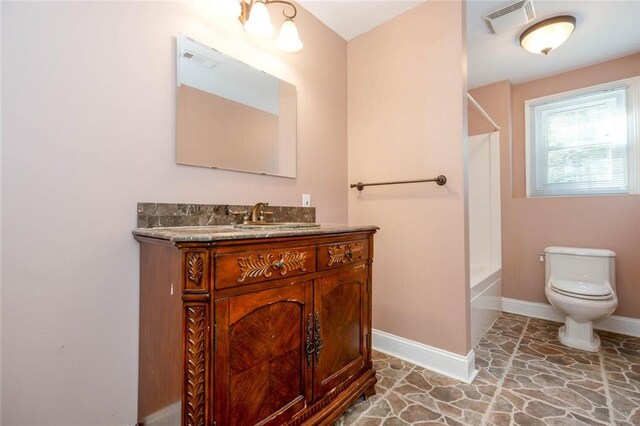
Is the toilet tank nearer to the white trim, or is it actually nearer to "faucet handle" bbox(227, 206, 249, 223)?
the white trim

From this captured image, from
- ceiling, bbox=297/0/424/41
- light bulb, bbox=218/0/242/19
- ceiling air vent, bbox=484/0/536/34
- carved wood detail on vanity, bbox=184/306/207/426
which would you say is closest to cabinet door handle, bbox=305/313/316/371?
Result: carved wood detail on vanity, bbox=184/306/207/426

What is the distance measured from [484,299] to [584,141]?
178 cm

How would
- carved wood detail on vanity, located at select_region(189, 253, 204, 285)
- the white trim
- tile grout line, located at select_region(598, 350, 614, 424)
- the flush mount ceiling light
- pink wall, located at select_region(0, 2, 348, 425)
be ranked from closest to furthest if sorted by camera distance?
carved wood detail on vanity, located at select_region(189, 253, 204, 285) → pink wall, located at select_region(0, 2, 348, 425) → tile grout line, located at select_region(598, 350, 614, 424) → the white trim → the flush mount ceiling light

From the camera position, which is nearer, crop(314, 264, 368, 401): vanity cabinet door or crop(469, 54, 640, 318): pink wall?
crop(314, 264, 368, 401): vanity cabinet door

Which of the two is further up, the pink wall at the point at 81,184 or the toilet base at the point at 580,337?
the pink wall at the point at 81,184

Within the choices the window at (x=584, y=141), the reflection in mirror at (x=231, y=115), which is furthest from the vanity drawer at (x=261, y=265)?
the window at (x=584, y=141)

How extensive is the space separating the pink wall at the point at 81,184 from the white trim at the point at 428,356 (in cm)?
151

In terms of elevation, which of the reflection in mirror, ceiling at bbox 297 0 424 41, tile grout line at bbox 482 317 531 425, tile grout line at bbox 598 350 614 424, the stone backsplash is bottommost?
tile grout line at bbox 482 317 531 425

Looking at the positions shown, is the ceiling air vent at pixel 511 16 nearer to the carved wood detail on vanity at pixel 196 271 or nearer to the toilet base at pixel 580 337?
the toilet base at pixel 580 337

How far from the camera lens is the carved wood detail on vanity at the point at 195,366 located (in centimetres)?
85

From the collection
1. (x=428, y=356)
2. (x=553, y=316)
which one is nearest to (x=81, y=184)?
(x=428, y=356)

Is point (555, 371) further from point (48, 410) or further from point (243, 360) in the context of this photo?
point (48, 410)

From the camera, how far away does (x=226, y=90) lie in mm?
1499

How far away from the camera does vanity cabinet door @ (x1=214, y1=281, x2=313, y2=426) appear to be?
0.90 meters
